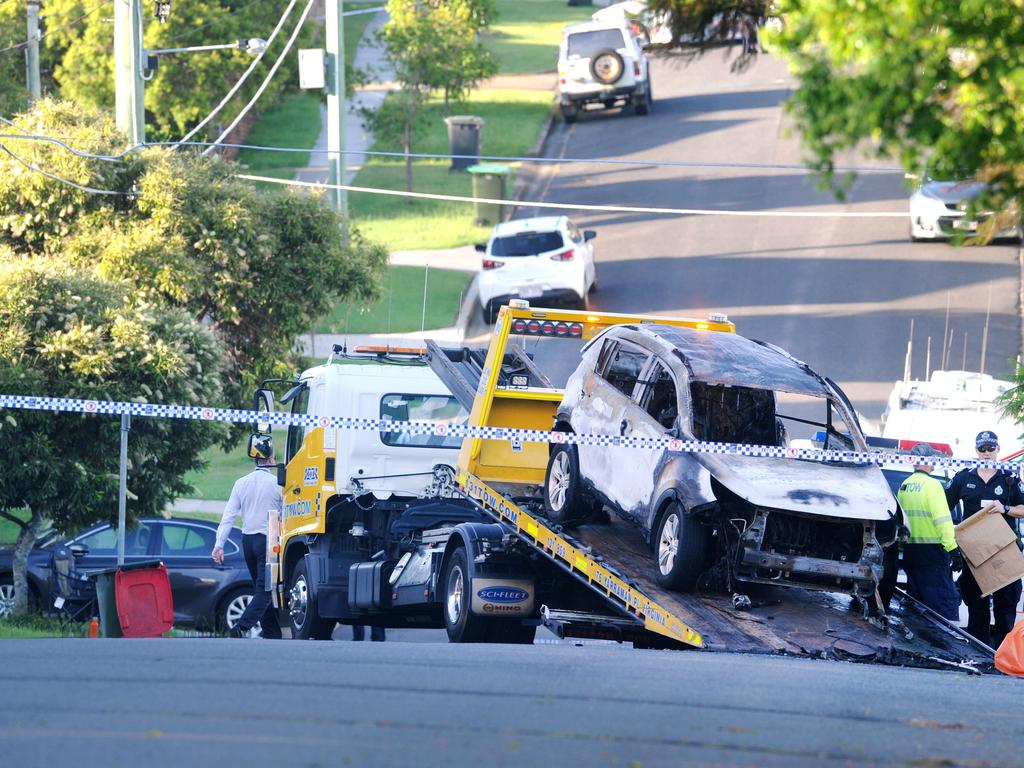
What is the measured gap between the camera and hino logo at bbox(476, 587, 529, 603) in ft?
38.4

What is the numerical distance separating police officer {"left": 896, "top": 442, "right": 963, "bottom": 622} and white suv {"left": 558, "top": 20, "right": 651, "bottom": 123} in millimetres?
31983

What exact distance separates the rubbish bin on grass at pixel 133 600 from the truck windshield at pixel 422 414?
2.39 metres

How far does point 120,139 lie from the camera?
2119cm

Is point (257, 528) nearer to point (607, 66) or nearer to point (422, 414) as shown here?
point (422, 414)

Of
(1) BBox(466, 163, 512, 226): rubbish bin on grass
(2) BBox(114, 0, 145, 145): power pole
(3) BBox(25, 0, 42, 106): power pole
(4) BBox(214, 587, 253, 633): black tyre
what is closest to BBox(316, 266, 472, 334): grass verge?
(1) BBox(466, 163, 512, 226): rubbish bin on grass

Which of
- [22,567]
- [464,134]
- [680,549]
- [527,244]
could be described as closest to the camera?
[680,549]

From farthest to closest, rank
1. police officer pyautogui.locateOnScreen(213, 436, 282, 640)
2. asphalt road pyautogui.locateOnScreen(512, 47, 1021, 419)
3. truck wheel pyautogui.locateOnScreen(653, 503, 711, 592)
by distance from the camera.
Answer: asphalt road pyautogui.locateOnScreen(512, 47, 1021, 419) → police officer pyautogui.locateOnScreen(213, 436, 282, 640) → truck wheel pyautogui.locateOnScreen(653, 503, 711, 592)

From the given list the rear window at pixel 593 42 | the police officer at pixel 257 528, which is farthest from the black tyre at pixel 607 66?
the police officer at pixel 257 528

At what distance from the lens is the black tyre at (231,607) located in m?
17.0

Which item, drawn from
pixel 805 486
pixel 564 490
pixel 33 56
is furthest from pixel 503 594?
pixel 33 56

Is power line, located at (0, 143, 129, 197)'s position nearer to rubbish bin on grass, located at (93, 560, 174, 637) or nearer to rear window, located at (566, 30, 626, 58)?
rubbish bin on grass, located at (93, 560, 174, 637)

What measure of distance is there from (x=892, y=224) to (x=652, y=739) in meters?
31.2

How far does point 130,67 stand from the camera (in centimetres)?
2347

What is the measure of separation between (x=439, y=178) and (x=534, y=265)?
1327cm
